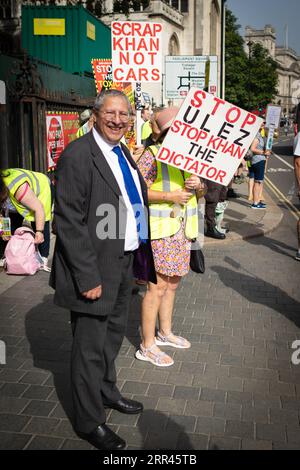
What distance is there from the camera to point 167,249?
13.3 feet

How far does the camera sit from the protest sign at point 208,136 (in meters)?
3.79

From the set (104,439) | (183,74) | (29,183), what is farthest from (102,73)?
(104,439)

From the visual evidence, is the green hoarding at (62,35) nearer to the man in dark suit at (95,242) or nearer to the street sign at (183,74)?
the street sign at (183,74)

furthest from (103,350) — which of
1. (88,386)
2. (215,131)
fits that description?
(215,131)

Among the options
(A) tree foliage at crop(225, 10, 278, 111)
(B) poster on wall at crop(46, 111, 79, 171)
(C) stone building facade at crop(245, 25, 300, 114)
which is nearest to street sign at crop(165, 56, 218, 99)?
(B) poster on wall at crop(46, 111, 79, 171)

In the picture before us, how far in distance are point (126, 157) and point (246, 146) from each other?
1.12 m

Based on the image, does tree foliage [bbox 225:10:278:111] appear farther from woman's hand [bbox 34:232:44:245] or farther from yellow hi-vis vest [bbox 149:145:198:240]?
yellow hi-vis vest [bbox 149:145:198:240]

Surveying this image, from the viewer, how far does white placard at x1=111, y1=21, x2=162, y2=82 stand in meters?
7.67

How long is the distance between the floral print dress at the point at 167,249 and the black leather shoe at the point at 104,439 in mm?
1359

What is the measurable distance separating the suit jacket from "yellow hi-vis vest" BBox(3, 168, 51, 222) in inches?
129

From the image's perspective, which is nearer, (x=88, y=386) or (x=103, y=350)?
(x=88, y=386)

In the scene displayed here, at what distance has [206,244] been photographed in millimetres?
8250

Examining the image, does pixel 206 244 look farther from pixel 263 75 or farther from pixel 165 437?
pixel 263 75

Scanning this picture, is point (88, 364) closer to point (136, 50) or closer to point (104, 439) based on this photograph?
point (104, 439)
